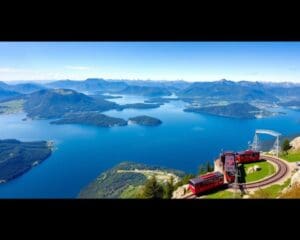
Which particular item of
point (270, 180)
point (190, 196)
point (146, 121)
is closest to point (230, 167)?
point (270, 180)

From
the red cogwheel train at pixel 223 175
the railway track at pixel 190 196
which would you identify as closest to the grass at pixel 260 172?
the red cogwheel train at pixel 223 175

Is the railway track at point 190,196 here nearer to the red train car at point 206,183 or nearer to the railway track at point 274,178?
the red train car at point 206,183
